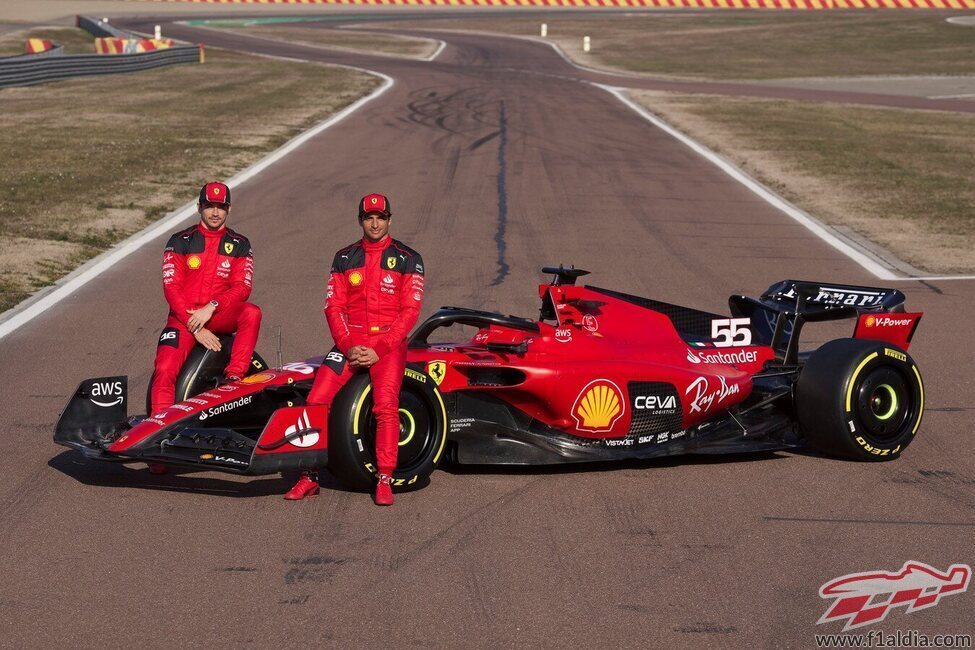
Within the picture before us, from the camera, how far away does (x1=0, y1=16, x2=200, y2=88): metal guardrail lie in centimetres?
3875

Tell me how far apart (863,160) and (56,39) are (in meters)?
48.6

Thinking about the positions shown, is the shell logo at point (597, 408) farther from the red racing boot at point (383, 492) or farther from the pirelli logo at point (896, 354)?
the pirelli logo at point (896, 354)

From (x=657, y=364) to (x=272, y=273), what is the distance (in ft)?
22.8

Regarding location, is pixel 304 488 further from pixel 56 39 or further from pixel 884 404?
pixel 56 39

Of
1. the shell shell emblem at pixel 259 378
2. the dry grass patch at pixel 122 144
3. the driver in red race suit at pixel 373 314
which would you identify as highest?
the driver in red race suit at pixel 373 314

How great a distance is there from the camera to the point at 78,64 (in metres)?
42.7

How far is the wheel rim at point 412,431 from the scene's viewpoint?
7.54 meters

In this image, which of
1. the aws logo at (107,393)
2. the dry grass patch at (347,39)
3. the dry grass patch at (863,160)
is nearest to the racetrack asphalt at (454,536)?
the aws logo at (107,393)

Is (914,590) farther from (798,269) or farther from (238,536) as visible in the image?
(798,269)

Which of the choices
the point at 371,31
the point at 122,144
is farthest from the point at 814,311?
the point at 371,31

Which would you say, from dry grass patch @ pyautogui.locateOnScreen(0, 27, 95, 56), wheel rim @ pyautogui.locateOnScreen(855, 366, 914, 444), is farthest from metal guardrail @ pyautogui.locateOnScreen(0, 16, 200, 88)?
wheel rim @ pyautogui.locateOnScreen(855, 366, 914, 444)

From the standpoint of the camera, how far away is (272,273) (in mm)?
14312

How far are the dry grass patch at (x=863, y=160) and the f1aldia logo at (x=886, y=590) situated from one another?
9492 millimetres

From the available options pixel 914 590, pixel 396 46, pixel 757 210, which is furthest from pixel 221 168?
pixel 396 46
